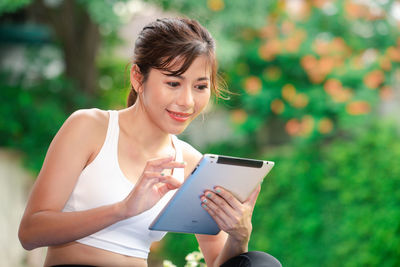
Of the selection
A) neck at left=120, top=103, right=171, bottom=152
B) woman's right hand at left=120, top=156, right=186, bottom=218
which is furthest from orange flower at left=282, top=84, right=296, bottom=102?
woman's right hand at left=120, top=156, right=186, bottom=218

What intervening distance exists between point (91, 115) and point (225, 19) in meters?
4.45

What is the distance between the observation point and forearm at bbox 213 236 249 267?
2.11m

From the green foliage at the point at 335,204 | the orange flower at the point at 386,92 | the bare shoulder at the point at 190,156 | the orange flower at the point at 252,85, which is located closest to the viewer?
the bare shoulder at the point at 190,156

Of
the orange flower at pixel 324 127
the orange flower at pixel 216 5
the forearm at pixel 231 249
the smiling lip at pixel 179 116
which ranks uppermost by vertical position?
the orange flower at pixel 216 5

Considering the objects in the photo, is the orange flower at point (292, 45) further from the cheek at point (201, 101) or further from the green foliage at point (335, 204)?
the cheek at point (201, 101)

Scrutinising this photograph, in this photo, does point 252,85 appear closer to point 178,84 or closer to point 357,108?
point 357,108

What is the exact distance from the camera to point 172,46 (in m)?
2.03

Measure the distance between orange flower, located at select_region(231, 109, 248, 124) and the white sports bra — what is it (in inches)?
180

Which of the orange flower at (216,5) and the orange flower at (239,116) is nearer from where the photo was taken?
the orange flower at (216,5)

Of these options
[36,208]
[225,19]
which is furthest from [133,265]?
[225,19]

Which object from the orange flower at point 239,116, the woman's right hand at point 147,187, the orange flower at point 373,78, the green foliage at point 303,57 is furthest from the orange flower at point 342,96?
the woman's right hand at point 147,187

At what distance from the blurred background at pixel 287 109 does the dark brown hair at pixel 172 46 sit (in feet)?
10.7

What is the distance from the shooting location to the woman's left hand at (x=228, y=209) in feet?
6.40

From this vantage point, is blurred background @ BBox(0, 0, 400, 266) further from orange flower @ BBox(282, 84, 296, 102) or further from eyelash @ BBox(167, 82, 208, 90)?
eyelash @ BBox(167, 82, 208, 90)
